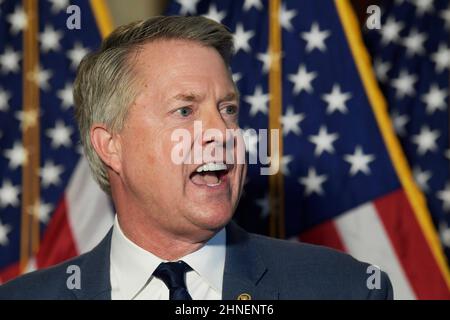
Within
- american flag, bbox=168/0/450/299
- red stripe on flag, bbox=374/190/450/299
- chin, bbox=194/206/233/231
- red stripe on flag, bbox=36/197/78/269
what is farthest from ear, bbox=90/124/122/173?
red stripe on flag, bbox=374/190/450/299

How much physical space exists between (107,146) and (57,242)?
0.99 m

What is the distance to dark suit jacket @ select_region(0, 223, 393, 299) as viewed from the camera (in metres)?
1.73

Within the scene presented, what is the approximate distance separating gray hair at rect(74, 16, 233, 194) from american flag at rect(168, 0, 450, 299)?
785 mm

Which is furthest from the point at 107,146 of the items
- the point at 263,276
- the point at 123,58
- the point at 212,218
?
the point at 263,276

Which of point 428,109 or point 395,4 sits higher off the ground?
point 395,4

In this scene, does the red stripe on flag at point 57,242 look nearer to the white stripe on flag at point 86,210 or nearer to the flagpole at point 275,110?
the white stripe on flag at point 86,210

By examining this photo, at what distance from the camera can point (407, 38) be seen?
2617 millimetres

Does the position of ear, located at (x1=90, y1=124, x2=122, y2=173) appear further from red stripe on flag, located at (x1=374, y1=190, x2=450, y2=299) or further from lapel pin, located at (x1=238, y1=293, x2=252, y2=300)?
red stripe on flag, located at (x1=374, y1=190, x2=450, y2=299)

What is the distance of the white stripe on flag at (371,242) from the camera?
8.36ft

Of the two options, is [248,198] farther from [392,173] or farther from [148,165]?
[148,165]

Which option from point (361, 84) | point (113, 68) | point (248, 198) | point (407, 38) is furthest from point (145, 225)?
point (407, 38)

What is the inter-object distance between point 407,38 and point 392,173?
16.9 inches

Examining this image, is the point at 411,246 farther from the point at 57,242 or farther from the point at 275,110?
the point at 57,242
